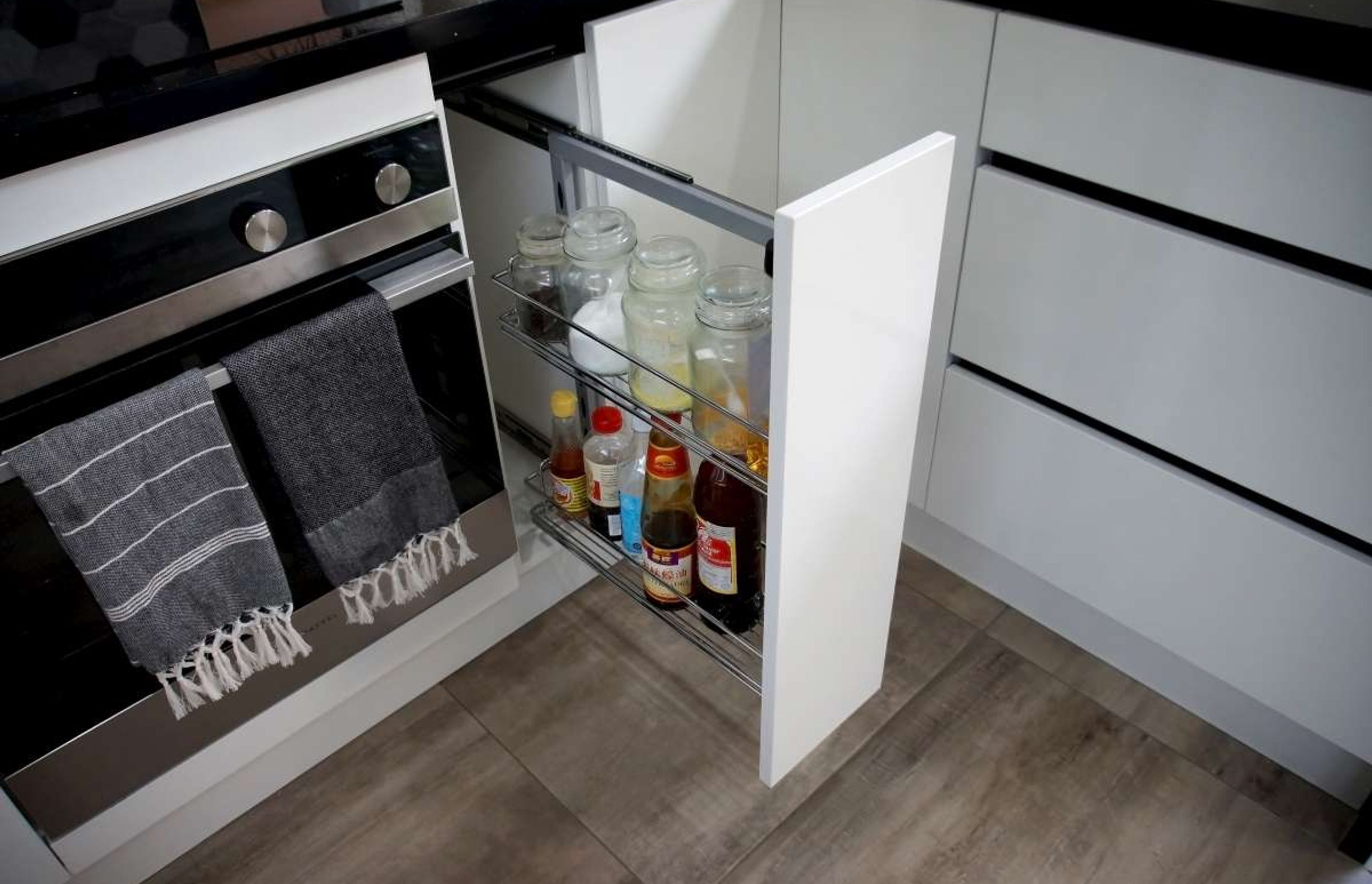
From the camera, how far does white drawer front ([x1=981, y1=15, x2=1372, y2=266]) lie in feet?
3.12

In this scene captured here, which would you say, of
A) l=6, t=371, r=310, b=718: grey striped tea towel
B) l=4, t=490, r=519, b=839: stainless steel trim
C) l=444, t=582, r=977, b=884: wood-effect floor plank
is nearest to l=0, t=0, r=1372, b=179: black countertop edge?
l=6, t=371, r=310, b=718: grey striped tea towel

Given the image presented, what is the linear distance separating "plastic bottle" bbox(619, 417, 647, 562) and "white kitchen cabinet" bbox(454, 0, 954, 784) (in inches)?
9.5

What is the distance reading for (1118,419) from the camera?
1.22m

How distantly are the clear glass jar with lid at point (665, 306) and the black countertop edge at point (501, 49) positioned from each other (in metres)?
0.25

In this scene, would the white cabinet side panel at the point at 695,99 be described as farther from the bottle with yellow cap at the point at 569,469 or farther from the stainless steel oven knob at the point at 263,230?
the stainless steel oven knob at the point at 263,230

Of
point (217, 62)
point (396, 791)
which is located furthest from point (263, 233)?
point (396, 791)

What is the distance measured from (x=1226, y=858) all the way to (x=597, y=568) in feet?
2.63

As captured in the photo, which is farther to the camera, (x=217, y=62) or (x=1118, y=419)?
(x=1118, y=419)

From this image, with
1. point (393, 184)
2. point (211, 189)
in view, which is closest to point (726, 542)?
point (393, 184)

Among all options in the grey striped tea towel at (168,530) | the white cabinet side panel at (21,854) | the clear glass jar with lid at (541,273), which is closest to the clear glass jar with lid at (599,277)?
the clear glass jar with lid at (541,273)

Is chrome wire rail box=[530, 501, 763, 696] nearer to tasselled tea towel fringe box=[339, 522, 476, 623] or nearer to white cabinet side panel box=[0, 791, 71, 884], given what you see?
tasselled tea towel fringe box=[339, 522, 476, 623]

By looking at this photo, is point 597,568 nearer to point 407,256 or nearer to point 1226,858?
point 407,256

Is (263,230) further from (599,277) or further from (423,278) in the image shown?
(599,277)

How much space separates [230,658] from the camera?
3.74 ft
